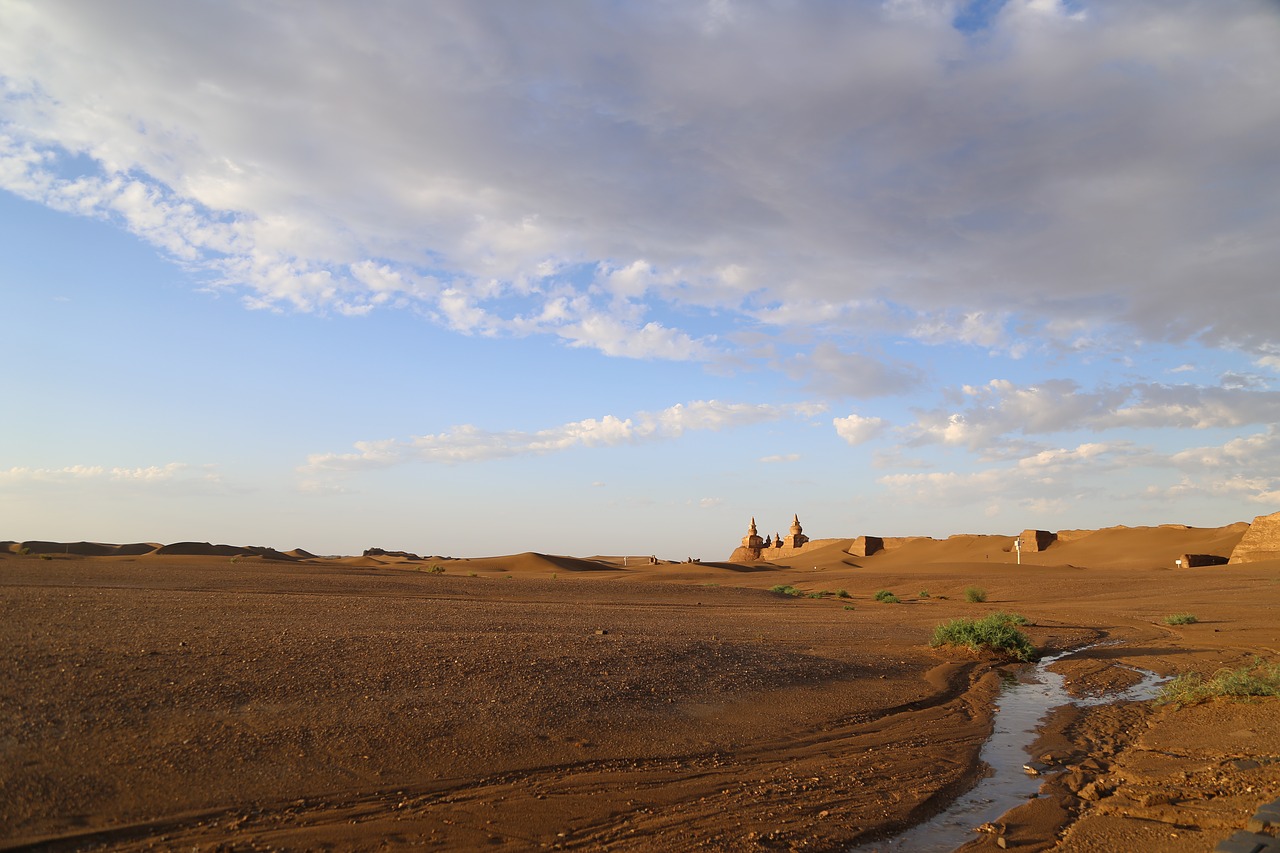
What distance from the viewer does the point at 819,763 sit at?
8.75 m

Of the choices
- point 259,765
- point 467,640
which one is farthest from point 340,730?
point 467,640

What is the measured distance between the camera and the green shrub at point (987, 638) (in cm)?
1805

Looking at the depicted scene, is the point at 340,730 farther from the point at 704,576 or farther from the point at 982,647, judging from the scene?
the point at 704,576

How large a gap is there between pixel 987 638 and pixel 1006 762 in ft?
31.7

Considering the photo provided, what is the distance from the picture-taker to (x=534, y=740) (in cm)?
878

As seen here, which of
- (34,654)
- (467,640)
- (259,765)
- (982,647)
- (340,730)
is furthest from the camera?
(982,647)

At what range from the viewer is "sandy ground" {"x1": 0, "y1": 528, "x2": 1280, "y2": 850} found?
21.3ft

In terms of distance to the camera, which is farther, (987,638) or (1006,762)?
(987,638)

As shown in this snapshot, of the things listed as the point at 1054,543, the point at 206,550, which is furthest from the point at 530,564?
the point at 1054,543

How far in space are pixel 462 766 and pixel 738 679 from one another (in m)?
6.04

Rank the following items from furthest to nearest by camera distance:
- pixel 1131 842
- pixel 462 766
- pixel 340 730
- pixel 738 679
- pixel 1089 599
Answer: pixel 1089 599
pixel 738 679
pixel 340 730
pixel 462 766
pixel 1131 842

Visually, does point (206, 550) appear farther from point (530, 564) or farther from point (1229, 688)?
point (1229, 688)

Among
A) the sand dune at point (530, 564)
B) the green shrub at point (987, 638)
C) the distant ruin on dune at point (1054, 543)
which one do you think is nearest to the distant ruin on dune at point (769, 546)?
the distant ruin on dune at point (1054, 543)

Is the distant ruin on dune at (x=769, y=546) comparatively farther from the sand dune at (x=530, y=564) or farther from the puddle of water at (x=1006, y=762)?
the puddle of water at (x=1006, y=762)
